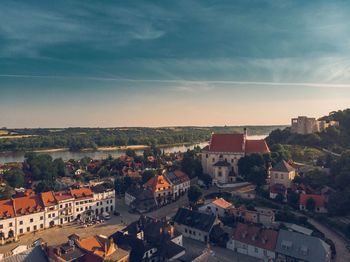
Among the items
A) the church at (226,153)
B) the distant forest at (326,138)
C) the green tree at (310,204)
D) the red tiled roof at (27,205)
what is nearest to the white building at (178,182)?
the church at (226,153)

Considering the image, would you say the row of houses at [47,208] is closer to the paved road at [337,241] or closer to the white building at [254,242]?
the white building at [254,242]

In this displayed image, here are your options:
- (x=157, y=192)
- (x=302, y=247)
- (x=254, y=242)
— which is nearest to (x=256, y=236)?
(x=254, y=242)

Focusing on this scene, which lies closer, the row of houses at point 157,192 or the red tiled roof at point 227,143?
the row of houses at point 157,192

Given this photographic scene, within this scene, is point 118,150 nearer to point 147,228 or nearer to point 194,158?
point 194,158

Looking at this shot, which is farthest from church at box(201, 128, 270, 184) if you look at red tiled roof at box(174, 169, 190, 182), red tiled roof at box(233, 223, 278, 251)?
red tiled roof at box(233, 223, 278, 251)

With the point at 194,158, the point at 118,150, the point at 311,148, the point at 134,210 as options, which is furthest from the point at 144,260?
the point at 118,150

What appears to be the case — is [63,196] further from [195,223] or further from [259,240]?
[259,240]
